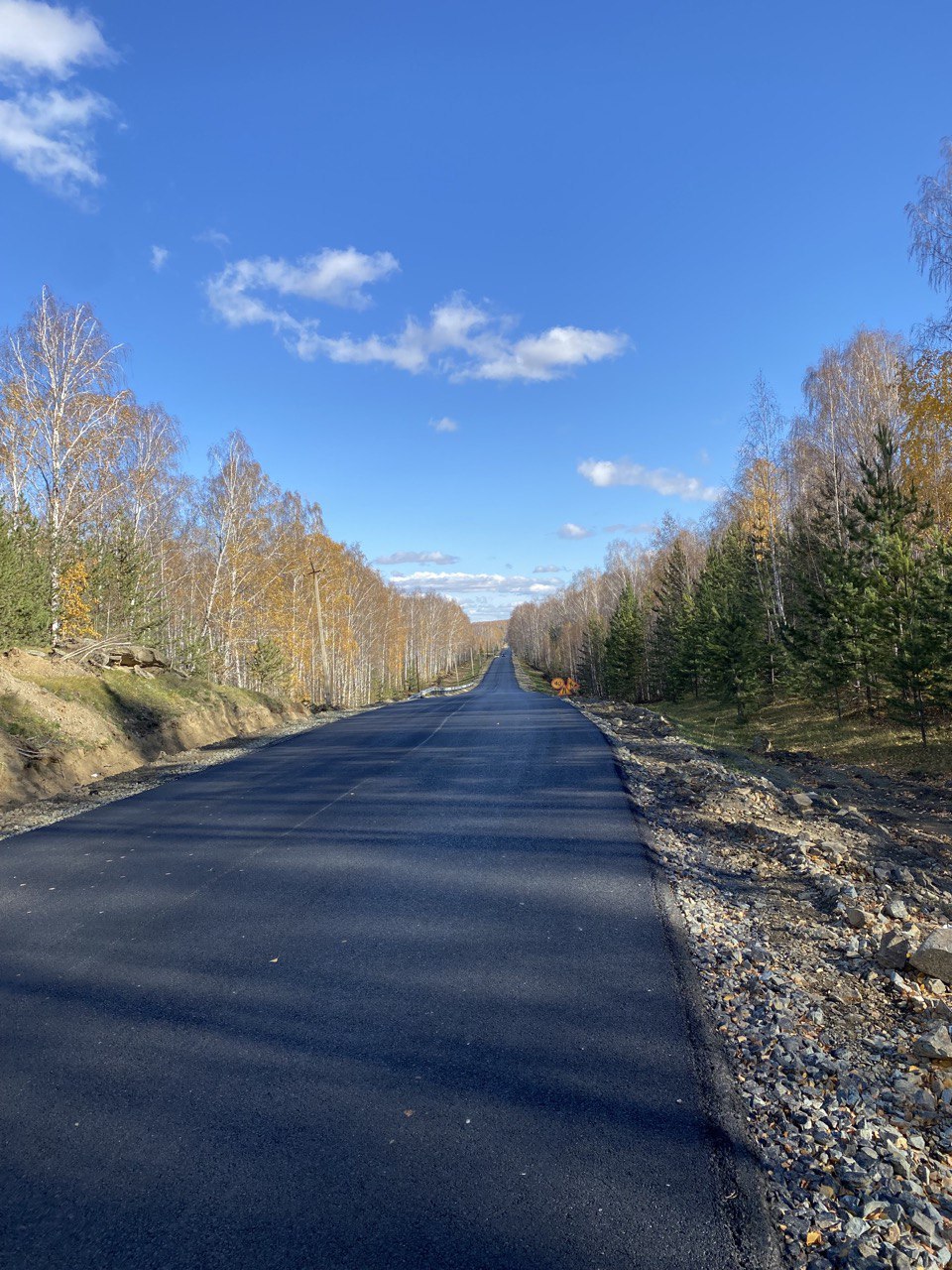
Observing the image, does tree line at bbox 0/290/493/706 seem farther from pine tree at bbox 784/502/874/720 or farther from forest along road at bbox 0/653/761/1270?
pine tree at bbox 784/502/874/720

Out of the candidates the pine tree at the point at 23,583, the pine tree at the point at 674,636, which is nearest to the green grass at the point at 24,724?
the pine tree at the point at 23,583

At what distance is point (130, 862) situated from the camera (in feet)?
22.3

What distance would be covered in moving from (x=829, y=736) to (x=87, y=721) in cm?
1947

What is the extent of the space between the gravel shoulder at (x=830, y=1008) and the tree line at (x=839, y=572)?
26.7ft

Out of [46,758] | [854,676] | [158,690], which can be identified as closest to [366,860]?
[46,758]

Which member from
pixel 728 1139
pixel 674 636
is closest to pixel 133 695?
pixel 728 1139

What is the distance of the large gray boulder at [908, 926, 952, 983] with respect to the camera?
14.1 feet

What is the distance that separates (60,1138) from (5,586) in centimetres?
1265

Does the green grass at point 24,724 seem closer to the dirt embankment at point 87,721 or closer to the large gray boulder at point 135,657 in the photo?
the dirt embankment at point 87,721

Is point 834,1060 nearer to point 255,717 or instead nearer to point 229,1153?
point 229,1153

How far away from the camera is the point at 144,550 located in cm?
2134

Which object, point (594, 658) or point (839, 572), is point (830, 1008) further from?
point (594, 658)

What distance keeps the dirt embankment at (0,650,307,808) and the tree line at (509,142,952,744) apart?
1633 cm

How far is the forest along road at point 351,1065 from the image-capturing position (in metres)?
2.40
